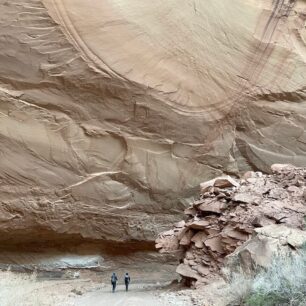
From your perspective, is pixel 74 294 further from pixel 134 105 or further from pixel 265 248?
pixel 134 105

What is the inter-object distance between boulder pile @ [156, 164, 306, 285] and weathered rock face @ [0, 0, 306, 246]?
73.0 inches

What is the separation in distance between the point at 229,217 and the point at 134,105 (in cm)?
293

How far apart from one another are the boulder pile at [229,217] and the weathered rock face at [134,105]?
185cm

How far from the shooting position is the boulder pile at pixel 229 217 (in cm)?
678

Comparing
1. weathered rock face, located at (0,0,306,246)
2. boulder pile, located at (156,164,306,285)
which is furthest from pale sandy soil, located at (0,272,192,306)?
weathered rock face, located at (0,0,306,246)

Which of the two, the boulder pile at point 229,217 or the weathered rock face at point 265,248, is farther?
the boulder pile at point 229,217

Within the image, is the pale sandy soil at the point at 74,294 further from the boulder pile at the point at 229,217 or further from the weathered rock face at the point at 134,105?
the weathered rock face at the point at 134,105

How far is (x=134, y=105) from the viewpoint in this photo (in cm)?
924

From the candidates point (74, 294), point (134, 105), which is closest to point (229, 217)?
point (74, 294)

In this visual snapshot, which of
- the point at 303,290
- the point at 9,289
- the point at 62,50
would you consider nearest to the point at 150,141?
the point at 62,50

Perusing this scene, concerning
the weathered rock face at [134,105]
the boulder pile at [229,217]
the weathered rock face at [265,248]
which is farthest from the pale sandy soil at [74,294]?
the weathered rock face at [134,105]

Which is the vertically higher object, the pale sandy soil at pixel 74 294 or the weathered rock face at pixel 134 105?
the weathered rock face at pixel 134 105

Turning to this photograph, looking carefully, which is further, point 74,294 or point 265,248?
point 74,294

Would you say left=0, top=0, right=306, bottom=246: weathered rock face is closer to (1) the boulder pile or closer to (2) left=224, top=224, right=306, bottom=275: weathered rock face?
→ (1) the boulder pile
